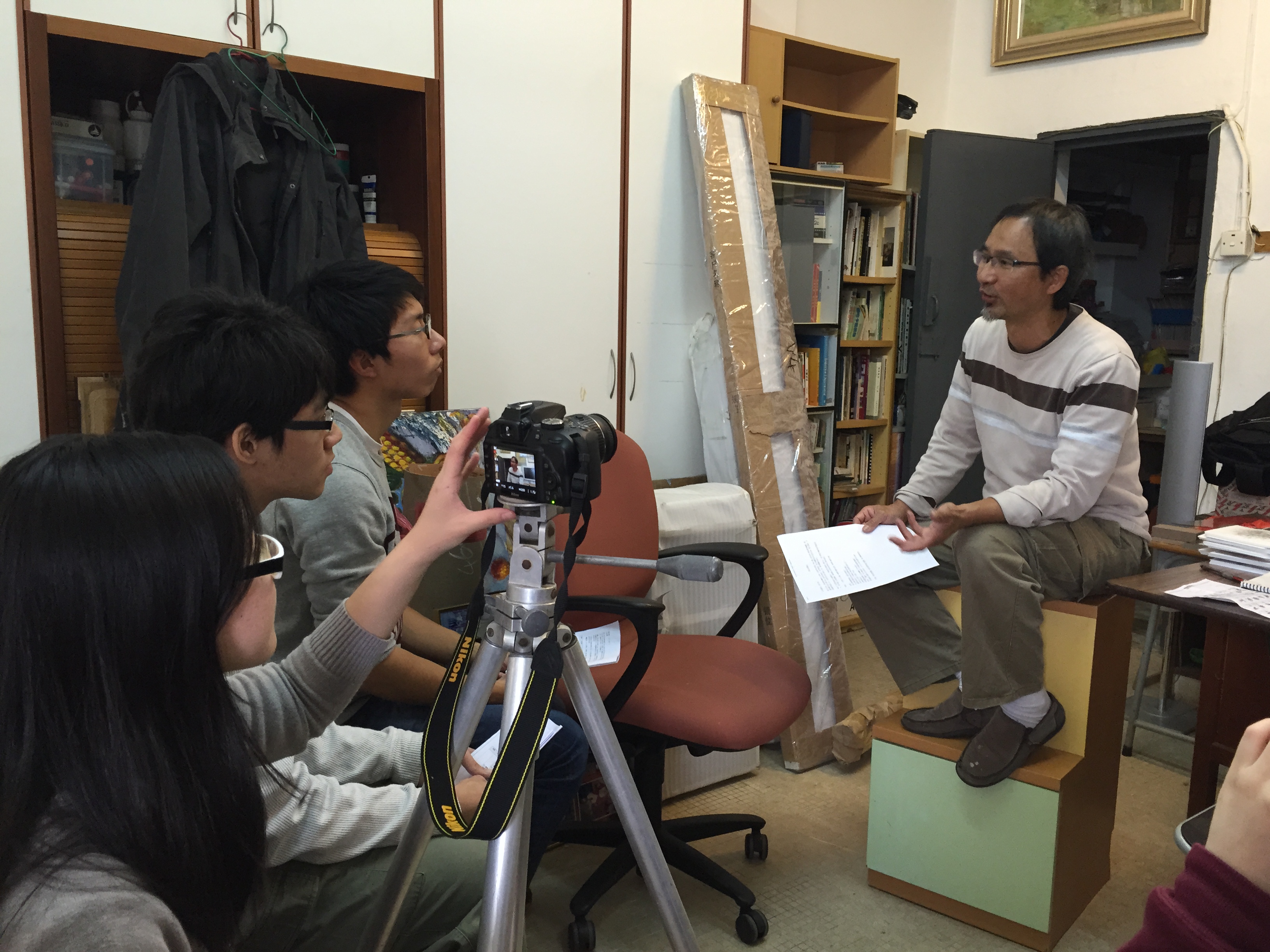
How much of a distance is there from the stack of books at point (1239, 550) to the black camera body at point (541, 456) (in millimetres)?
1536

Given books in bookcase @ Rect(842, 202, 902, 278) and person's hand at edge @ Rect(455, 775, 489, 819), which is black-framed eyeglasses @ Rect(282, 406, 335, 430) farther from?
books in bookcase @ Rect(842, 202, 902, 278)

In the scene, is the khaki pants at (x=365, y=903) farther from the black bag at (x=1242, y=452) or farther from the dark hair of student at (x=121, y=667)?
the black bag at (x=1242, y=452)

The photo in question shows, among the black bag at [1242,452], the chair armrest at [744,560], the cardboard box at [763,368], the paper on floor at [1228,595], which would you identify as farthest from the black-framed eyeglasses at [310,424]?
the black bag at [1242,452]

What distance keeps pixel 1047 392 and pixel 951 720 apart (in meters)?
0.77

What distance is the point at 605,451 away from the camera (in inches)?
49.7

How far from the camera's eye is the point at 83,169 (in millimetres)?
2203

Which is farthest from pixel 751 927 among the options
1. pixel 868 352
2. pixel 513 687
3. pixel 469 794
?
pixel 868 352

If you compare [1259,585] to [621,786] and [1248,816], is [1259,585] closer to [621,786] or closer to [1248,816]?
[621,786]

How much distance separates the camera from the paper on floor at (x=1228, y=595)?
68.3 inches

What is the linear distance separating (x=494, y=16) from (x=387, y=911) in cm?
227

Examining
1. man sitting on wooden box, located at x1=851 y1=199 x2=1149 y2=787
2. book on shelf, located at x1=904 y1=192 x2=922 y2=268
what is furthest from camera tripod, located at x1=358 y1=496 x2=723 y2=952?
book on shelf, located at x1=904 y1=192 x2=922 y2=268

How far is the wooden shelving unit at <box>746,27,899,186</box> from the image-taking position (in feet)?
11.2

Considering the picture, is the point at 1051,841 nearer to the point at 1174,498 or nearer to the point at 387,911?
the point at 387,911

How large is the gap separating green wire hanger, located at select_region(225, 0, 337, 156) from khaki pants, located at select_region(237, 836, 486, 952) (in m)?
1.68
